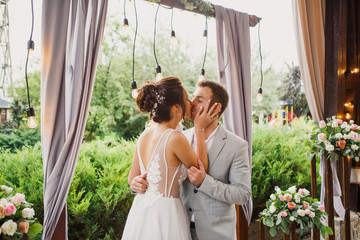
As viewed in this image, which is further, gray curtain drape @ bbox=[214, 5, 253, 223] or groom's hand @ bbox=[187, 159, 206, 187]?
gray curtain drape @ bbox=[214, 5, 253, 223]

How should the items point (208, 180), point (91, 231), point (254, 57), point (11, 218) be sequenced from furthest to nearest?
point (254, 57) → point (91, 231) → point (208, 180) → point (11, 218)

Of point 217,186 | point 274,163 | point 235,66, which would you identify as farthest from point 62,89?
point 274,163

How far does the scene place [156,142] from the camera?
5.14ft

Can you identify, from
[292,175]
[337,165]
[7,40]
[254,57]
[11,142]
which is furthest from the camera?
[254,57]

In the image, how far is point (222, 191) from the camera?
157cm

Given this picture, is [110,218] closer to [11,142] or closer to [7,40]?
[11,142]

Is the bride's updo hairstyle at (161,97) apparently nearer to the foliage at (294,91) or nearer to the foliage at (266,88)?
the foliage at (294,91)

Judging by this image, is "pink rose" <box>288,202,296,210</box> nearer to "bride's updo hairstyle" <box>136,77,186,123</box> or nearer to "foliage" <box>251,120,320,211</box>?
"bride's updo hairstyle" <box>136,77,186,123</box>

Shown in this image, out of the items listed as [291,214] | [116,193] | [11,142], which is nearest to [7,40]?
[11,142]

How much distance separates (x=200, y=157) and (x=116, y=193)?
1250mm

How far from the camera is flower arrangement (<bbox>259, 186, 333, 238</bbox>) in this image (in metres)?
1.94

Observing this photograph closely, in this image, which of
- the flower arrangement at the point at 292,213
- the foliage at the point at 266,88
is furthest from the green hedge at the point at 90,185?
the foliage at the point at 266,88

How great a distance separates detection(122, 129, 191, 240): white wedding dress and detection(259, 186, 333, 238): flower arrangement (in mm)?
797

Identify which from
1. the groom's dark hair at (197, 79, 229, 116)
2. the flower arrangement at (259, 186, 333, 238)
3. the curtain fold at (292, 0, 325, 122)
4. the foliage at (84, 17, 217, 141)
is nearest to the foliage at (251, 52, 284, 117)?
the foliage at (84, 17, 217, 141)
